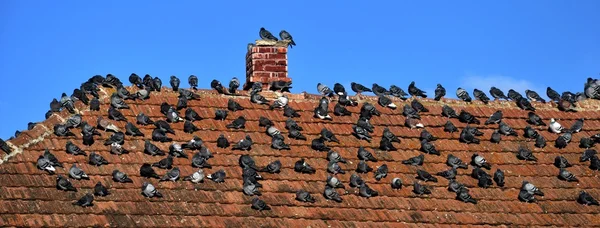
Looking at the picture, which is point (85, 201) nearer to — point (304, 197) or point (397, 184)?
point (304, 197)

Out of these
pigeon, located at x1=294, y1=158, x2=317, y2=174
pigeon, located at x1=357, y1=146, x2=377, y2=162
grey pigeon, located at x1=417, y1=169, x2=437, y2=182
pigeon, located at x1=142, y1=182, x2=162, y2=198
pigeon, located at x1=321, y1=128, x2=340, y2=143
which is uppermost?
pigeon, located at x1=321, y1=128, x2=340, y2=143

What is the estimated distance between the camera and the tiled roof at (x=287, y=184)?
19062mm

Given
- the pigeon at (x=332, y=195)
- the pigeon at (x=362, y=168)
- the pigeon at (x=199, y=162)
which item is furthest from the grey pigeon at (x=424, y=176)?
the pigeon at (x=199, y=162)

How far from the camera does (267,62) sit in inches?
953

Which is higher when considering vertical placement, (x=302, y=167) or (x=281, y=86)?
(x=281, y=86)

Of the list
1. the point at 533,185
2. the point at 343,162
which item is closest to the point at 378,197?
the point at 343,162

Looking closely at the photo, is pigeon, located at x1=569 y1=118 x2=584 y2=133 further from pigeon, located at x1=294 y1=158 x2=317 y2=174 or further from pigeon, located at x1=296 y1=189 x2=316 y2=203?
pigeon, located at x1=296 y1=189 x2=316 y2=203

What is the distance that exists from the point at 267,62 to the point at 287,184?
4.24m

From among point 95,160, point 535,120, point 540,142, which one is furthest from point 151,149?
point 535,120

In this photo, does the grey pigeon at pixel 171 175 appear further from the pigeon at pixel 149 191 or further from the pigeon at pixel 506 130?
the pigeon at pixel 506 130

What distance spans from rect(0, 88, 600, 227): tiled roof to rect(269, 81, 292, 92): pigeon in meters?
0.29

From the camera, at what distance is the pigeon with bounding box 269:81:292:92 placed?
2327cm

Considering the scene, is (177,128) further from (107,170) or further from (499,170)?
(499,170)

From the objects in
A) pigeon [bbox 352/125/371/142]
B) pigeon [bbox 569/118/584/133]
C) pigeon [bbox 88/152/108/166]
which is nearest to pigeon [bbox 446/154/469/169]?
pigeon [bbox 352/125/371/142]
